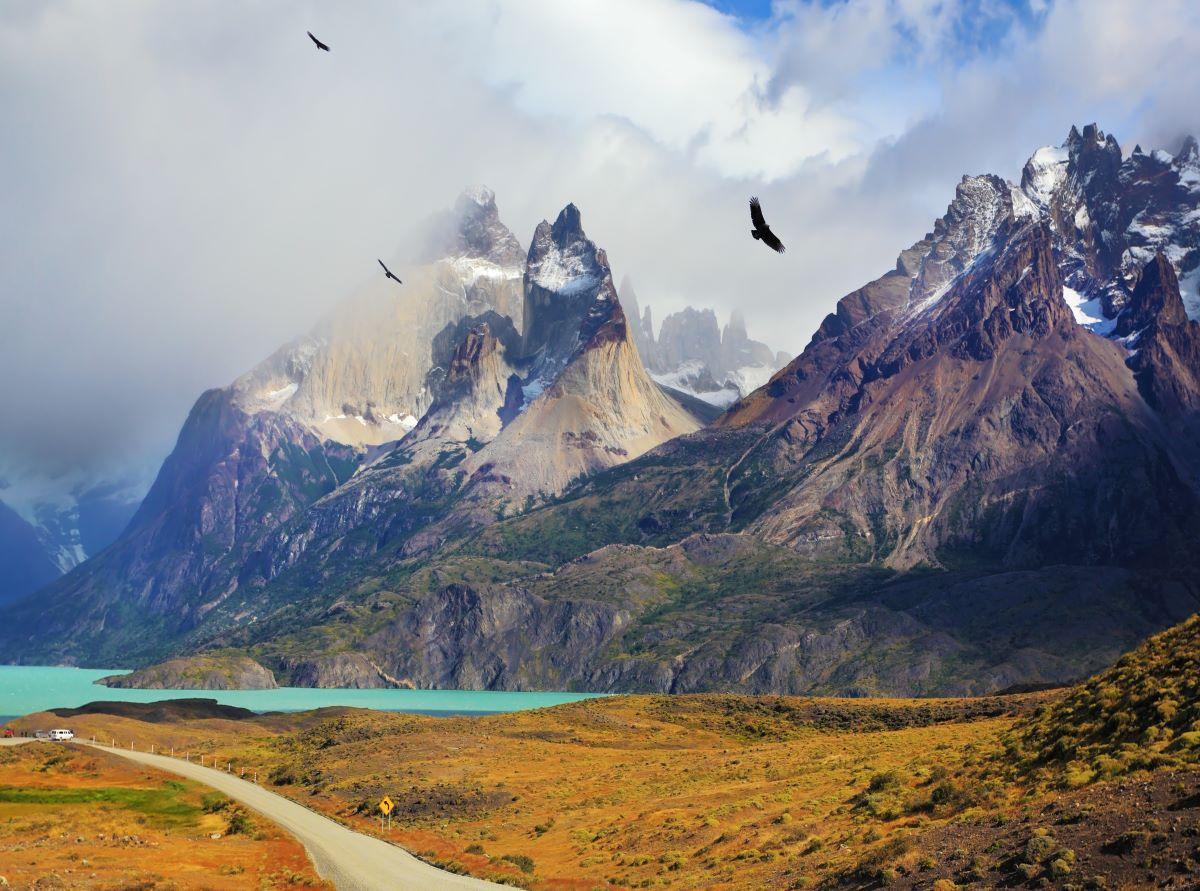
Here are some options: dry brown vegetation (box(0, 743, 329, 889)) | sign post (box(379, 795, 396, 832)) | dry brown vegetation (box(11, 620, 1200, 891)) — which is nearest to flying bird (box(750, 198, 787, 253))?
dry brown vegetation (box(11, 620, 1200, 891))

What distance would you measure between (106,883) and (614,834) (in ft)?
106

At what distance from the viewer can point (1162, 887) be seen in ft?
142

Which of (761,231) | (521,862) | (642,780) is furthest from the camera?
(642,780)

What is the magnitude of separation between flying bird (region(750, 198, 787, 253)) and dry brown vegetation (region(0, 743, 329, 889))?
4286cm

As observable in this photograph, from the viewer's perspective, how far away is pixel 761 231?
130ft

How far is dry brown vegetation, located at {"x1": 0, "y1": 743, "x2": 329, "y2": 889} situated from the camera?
218 feet

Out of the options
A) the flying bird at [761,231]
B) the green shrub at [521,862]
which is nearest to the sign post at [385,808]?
the green shrub at [521,862]

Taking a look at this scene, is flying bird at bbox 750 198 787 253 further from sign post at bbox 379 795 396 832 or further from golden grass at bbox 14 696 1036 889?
sign post at bbox 379 795 396 832

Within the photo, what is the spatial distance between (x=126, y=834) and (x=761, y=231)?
66308mm

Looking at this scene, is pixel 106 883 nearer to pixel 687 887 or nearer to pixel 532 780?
pixel 687 887

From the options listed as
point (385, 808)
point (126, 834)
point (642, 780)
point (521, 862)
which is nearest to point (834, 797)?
point (521, 862)

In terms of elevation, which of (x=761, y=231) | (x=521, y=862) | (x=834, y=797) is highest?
(x=761, y=231)

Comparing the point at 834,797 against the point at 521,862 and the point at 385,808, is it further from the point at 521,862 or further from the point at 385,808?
the point at 385,808

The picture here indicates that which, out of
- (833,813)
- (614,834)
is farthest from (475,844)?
(833,813)
